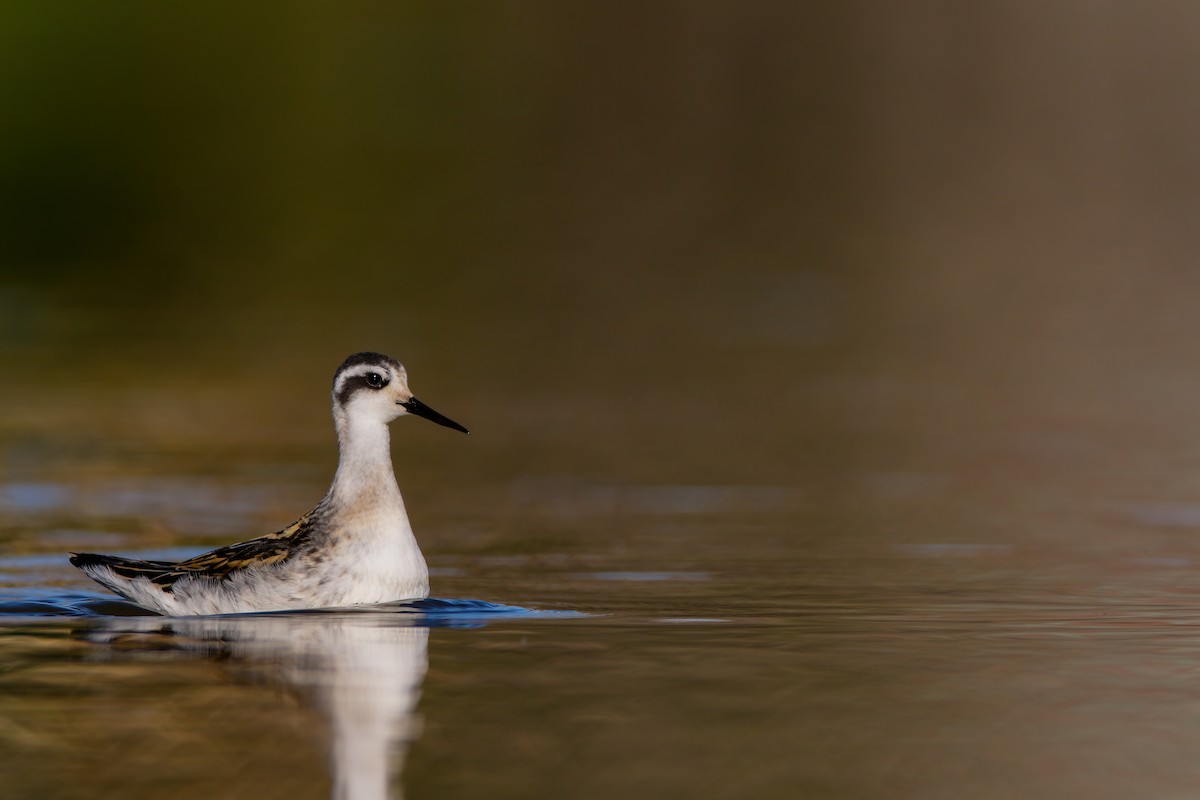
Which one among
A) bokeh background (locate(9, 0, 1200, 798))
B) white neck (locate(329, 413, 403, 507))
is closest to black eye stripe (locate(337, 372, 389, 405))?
white neck (locate(329, 413, 403, 507))

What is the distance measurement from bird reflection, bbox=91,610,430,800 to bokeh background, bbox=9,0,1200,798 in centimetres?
27

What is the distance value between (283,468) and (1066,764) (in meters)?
10.7

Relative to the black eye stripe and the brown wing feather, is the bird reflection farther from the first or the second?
the black eye stripe

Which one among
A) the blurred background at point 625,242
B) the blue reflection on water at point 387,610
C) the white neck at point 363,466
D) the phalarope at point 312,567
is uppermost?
the blurred background at point 625,242

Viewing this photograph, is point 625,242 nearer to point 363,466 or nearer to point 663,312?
point 663,312

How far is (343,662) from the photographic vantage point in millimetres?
10641

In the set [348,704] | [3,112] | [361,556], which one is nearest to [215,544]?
[361,556]

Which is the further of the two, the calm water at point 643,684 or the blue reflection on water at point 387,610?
the blue reflection on water at point 387,610

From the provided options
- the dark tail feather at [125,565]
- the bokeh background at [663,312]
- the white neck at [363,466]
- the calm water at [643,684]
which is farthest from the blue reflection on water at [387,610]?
the white neck at [363,466]

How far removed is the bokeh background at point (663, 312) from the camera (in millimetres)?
12883

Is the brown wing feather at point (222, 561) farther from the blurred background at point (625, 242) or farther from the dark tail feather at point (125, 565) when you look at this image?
the blurred background at point (625, 242)

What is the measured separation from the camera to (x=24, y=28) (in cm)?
5181

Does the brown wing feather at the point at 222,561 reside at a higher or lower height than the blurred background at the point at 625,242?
lower

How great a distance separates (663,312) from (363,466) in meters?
19.3
